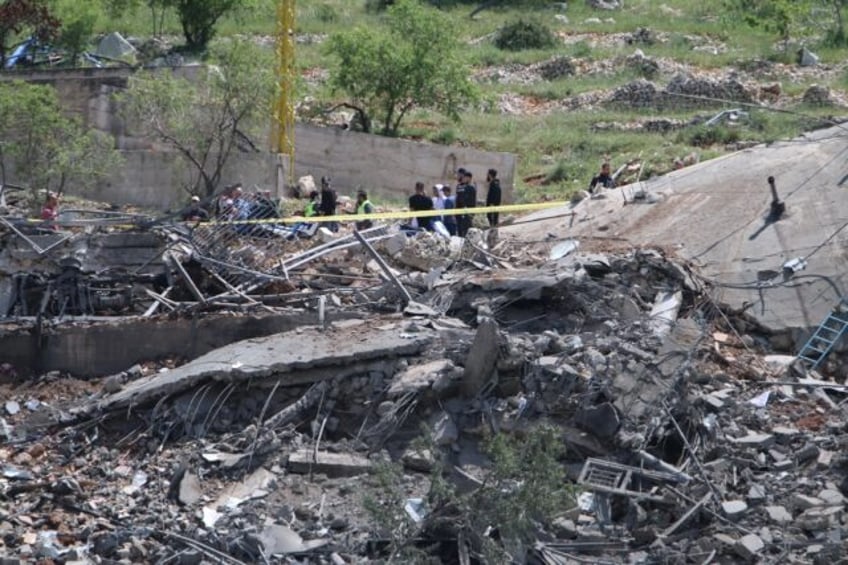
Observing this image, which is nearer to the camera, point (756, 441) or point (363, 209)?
point (756, 441)

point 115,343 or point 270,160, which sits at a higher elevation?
point 270,160

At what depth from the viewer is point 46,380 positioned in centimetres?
1667

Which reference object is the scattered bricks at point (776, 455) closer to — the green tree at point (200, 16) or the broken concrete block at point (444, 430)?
the broken concrete block at point (444, 430)

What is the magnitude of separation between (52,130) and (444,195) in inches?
229

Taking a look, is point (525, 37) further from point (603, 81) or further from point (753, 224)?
point (753, 224)

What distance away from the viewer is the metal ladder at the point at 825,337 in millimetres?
15586

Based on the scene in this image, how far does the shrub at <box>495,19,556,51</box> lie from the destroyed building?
16500 mm

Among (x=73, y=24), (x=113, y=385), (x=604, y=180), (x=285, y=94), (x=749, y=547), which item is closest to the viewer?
(x=749, y=547)

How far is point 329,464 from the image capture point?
13906 millimetres

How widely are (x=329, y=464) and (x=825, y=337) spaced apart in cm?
506

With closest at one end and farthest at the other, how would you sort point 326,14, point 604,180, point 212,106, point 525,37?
1. point 604,180
2. point 212,106
3. point 525,37
4. point 326,14

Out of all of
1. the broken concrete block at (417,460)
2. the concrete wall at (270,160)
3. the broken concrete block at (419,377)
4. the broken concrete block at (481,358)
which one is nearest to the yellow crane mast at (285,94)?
the concrete wall at (270,160)

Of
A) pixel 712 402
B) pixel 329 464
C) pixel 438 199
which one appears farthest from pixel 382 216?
pixel 712 402

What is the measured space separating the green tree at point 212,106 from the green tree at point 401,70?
16.1ft
